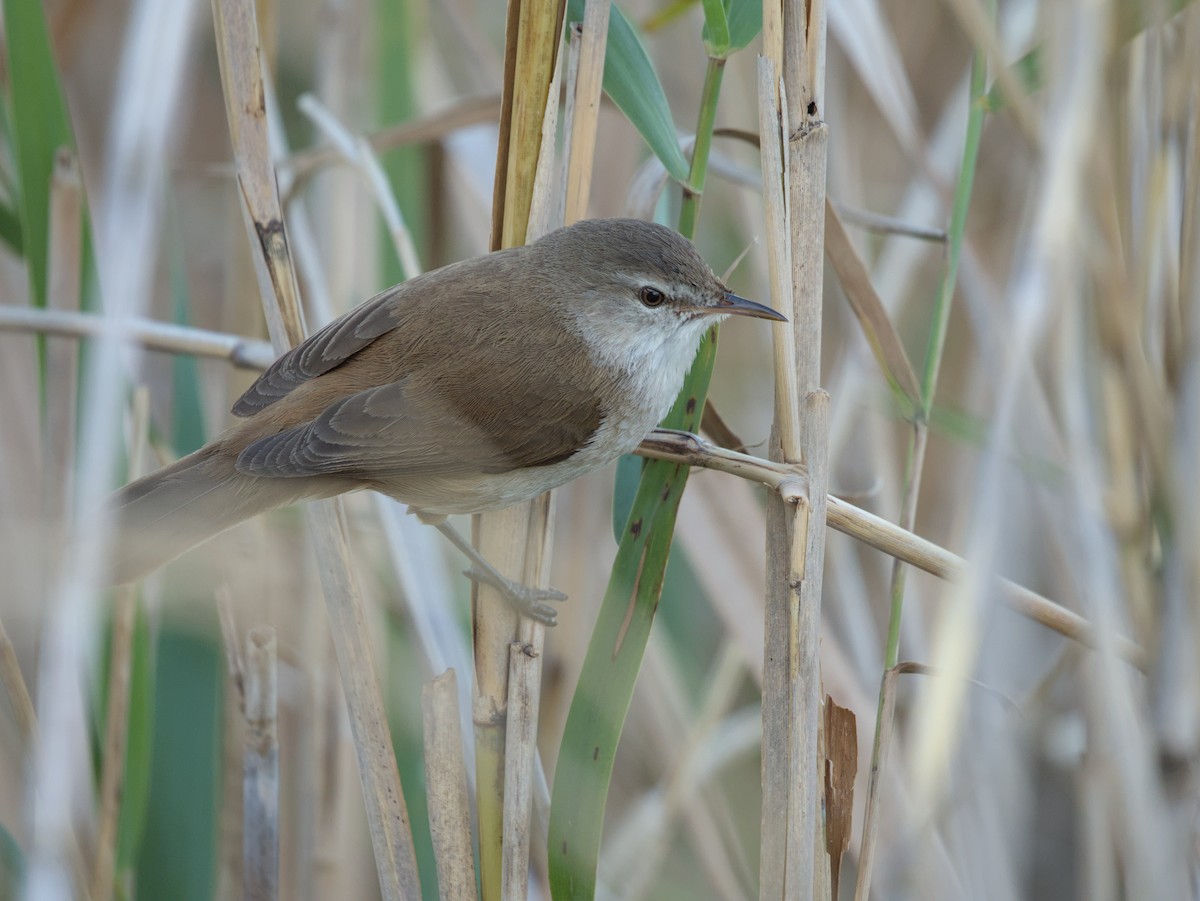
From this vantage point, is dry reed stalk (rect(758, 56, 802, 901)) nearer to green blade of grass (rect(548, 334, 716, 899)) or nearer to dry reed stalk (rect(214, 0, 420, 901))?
green blade of grass (rect(548, 334, 716, 899))

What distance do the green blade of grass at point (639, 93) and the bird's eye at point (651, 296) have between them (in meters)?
0.39

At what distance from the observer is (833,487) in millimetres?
3029

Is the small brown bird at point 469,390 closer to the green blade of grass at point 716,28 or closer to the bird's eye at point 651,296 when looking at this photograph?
the bird's eye at point 651,296

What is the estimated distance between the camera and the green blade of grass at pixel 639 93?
1599mm

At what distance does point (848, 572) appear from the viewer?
267cm

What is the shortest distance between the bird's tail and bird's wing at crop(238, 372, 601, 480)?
0.29 feet

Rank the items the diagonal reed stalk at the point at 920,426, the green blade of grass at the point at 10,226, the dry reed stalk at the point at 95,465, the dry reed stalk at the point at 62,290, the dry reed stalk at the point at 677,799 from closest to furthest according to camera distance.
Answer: the dry reed stalk at the point at 95,465 < the diagonal reed stalk at the point at 920,426 < the dry reed stalk at the point at 62,290 < the green blade of grass at the point at 10,226 < the dry reed stalk at the point at 677,799

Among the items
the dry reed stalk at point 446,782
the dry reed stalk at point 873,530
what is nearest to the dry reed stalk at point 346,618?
the dry reed stalk at point 446,782

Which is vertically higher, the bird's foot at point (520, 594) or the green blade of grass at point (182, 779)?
the bird's foot at point (520, 594)

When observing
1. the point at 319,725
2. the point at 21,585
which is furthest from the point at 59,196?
the point at 319,725

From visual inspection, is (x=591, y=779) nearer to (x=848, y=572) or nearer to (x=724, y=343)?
(x=848, y=572)

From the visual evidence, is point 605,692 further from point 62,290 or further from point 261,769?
point 62,290

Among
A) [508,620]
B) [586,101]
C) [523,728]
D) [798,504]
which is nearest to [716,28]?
[586,101]

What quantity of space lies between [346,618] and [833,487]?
171cm
